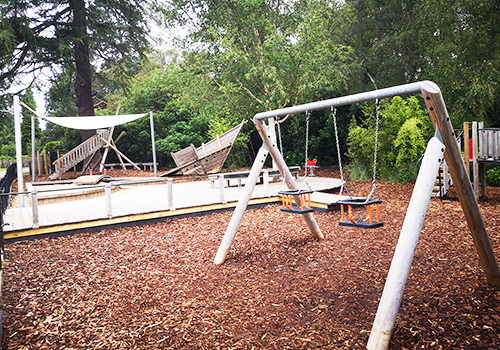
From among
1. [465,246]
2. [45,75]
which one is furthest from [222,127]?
[465,246]

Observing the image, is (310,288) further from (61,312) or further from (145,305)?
(61,312)

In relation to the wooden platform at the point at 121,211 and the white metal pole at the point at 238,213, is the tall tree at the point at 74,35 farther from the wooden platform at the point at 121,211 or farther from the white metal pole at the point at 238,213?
the white metal pole at the point at 238,213

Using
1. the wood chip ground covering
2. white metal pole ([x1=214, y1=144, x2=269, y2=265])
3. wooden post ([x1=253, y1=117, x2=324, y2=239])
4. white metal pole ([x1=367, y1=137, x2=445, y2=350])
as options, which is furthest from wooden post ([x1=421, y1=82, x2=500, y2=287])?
white metal pole ([x1=214, y1=144, x2=269, y2=265])

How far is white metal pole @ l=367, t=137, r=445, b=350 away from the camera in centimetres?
274

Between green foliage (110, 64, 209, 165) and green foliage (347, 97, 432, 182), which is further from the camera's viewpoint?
green foliage (110, 64, 209, 165)

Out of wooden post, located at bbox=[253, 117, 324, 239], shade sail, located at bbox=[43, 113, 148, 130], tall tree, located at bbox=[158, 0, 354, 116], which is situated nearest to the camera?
wooden post, located at bbox=[253, 117, 324, 239]

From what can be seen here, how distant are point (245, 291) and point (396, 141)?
873 cm

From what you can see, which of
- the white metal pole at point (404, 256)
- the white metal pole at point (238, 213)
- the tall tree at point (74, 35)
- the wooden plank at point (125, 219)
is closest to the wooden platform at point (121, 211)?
the wooden plank at point (125, 219)

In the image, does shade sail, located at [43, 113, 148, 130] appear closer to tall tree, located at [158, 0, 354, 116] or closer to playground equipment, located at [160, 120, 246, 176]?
playground equipment, located at [160, 120, 246, 176]

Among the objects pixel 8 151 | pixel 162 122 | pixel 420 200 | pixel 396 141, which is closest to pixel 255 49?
pixel 396 141

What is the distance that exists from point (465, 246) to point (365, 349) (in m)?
3.14

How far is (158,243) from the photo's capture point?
20.0ft

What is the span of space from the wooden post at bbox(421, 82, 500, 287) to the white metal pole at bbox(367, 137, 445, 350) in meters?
0.13

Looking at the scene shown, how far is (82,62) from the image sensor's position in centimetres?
1747
